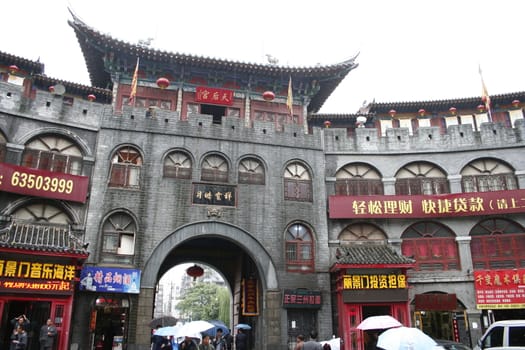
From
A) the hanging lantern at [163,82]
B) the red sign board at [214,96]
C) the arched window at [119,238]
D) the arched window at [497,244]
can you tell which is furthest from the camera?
the red sign board at [214,96]

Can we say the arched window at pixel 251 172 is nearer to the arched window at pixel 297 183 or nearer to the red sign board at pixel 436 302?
the arched window at pixel 297 183

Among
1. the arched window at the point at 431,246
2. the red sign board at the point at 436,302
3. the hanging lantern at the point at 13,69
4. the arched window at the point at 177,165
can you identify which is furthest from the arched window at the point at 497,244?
the hanging lantern at the point at 13,69

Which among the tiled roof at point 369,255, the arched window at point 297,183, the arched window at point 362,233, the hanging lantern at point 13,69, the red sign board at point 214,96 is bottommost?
the tiled roof at point 369,255

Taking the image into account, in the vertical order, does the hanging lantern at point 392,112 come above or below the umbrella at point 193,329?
above

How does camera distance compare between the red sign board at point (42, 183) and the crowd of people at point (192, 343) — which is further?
the red sign board at point (42, 183)

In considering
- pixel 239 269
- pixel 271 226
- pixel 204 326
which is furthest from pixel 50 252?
pixel 239 269

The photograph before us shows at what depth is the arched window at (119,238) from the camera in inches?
634

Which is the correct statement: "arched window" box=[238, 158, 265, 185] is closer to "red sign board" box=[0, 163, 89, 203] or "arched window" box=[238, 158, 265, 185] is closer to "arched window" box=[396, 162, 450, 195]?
"red sign board" box=[0, 163, 89, 203]

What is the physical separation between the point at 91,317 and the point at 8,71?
42.1 ft

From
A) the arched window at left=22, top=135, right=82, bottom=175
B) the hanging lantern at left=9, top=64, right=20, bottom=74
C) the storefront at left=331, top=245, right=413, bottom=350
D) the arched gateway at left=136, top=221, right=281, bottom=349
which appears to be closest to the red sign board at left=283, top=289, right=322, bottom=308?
the arched gateway at left=136, top=221, right=281, bottom=349

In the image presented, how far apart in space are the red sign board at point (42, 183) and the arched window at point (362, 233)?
10419mm

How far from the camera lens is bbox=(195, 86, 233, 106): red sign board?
20.0 metres

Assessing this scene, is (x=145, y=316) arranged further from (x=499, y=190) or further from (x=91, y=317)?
(x=499, y=190)

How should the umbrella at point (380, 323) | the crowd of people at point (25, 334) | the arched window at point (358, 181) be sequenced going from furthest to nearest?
1. the arched window at point (358, 181)
2. the crowd of people at point (25, 334)
3. the umbrella at point (380, 323)
